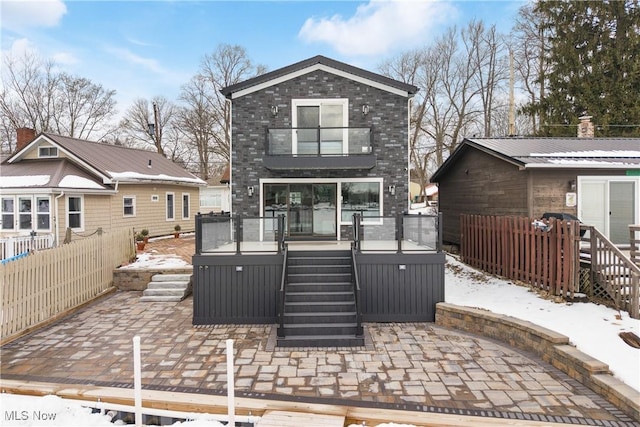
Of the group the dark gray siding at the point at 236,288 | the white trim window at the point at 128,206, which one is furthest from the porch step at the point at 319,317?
the white trim window at the point at 128,206

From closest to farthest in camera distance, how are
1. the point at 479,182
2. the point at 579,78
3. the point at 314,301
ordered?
the point at 314,301, the point at 479,182, the point at 579,78

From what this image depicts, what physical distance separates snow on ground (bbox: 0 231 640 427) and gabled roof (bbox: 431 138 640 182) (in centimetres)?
356

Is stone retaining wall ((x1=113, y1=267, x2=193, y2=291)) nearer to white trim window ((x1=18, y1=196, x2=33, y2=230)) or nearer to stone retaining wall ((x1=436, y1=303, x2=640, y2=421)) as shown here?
white trim window ((x1=18, y1=196, x2=33, y2=230))

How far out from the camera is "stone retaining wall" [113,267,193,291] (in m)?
10.8

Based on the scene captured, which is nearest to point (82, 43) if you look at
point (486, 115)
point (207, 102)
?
point (207, 102)

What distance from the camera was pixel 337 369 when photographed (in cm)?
570

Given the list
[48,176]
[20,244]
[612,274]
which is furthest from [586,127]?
[48,176]

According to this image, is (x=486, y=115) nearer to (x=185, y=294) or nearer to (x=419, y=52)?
(x=419, y=52)

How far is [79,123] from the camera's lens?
105ft

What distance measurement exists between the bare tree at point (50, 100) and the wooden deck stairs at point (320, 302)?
31.6 m

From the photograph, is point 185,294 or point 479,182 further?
point 479,182

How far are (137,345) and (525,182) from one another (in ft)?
34.6

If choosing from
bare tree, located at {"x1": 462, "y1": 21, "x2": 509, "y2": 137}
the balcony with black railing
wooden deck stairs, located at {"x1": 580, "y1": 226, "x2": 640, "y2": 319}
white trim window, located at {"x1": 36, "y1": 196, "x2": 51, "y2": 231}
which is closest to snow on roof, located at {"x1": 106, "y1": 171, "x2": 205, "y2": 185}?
white trim window, located at {"x1": 36, "y1": 196, "x2": 51, "y2": 231}

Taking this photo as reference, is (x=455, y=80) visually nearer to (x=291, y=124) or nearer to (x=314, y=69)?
(x=314, y=69)
